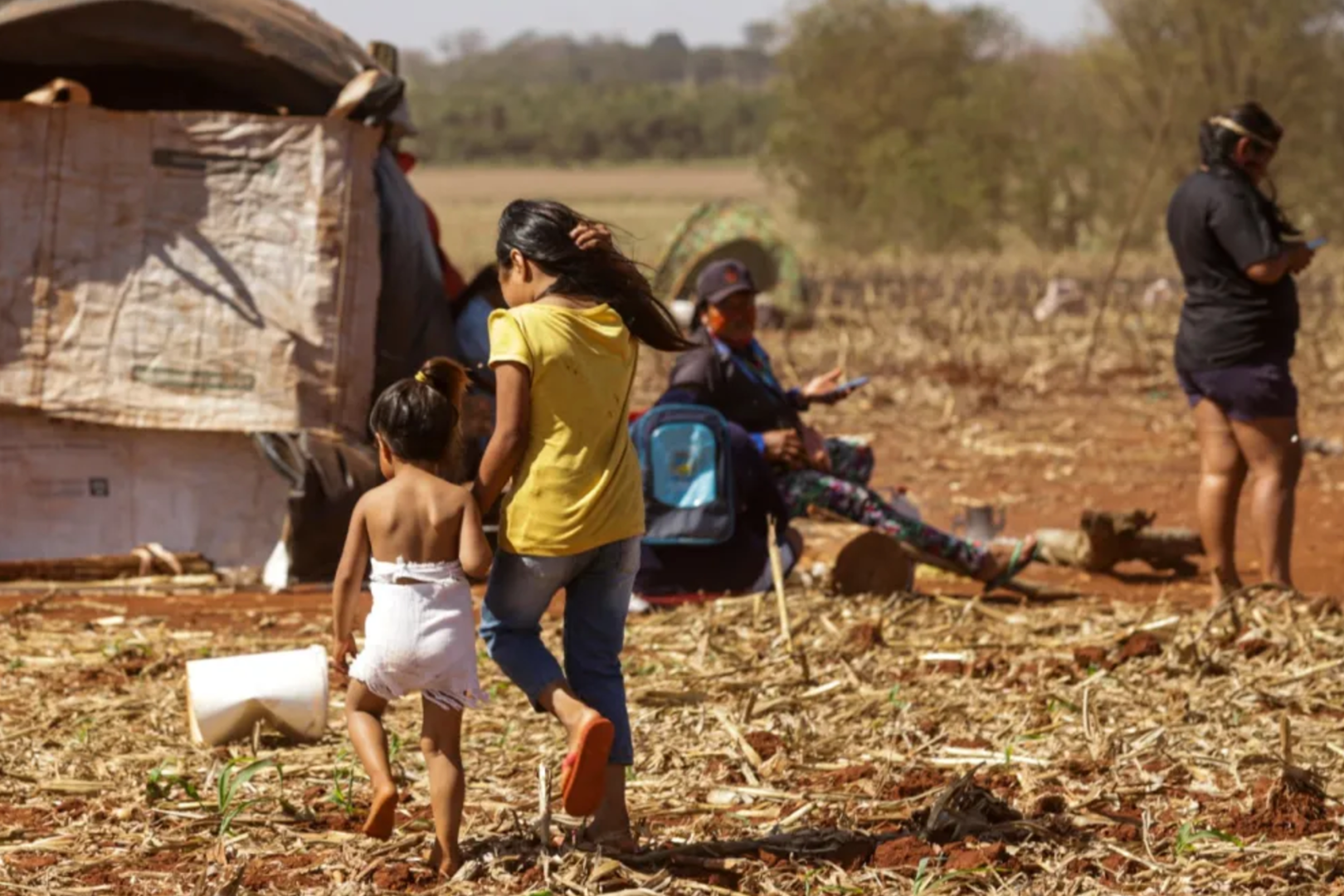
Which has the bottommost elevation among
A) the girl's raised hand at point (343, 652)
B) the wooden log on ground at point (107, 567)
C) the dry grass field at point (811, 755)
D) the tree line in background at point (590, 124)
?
the wooden log on ground at point (107, 567)

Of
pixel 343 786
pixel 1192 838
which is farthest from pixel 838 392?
pixel 1192 838

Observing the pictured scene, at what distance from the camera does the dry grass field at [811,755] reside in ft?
13.9

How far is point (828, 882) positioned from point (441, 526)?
112cm

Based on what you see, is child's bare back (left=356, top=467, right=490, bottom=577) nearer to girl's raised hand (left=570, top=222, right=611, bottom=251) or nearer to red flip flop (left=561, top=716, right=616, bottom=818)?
red flip flop (left=561, top=716, right=616, bottom=818)

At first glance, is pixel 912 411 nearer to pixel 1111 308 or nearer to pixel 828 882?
pixel 1111 308

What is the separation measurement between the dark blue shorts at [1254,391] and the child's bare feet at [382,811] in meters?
3.95

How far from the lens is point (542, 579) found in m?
4.15

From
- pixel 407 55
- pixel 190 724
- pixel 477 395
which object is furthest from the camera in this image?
pixel 407 55

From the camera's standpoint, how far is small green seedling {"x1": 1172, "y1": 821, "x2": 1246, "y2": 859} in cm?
439

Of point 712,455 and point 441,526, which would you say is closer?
point 441,526

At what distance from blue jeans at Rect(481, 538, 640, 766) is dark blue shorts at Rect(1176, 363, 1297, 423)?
332cm

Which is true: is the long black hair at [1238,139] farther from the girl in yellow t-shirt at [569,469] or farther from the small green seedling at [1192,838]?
the girl in yellow t-shirt at [569,469]

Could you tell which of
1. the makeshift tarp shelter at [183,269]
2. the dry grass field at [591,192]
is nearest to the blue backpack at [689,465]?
the makeshift tarp shelter at [183,269]

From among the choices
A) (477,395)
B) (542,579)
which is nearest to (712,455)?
(477,395)
